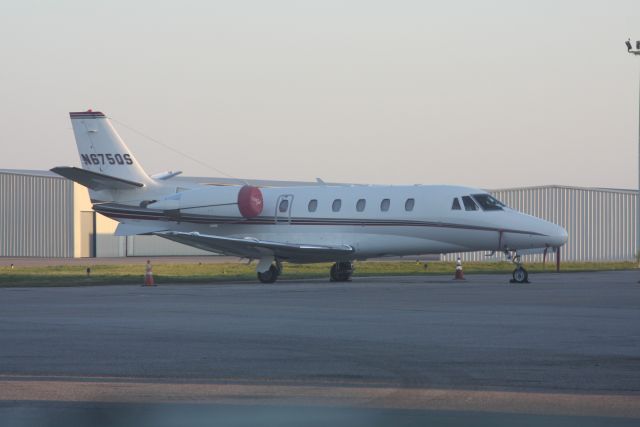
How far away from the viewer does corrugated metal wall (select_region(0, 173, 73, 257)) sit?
2483 inches

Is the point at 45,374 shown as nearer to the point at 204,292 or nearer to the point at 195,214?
the point at 204,292

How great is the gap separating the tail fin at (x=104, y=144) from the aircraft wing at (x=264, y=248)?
3988mm

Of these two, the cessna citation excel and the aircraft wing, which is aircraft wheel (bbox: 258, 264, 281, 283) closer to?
the cessna citation excel

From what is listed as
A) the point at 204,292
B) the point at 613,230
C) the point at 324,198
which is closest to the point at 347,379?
the point at 204,292

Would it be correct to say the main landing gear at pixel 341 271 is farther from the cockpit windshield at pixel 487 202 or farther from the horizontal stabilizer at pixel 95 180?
the horizontal stabilizer at pixel 95 180

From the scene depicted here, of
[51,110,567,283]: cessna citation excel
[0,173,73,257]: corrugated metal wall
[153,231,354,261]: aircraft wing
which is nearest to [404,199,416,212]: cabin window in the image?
→ [51,110,567,283]: cessna citation excel

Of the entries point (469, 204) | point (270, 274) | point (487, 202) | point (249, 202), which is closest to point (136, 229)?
point (249, 202)

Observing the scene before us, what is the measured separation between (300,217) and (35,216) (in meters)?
33.5

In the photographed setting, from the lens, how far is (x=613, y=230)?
5884cm

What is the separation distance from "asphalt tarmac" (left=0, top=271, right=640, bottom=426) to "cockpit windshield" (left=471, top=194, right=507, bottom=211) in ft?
34.0

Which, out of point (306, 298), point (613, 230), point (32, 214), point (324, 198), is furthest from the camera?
point (32, 214)

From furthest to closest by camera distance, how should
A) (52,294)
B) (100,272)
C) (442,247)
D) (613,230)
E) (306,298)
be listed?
(613,230)
(100,272)
(442,247)
(52,294)
(306,298)

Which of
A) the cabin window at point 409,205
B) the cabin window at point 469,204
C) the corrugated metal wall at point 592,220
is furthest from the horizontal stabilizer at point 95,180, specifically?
the corrugated metal wall at point 592,220

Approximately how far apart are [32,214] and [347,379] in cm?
5601
